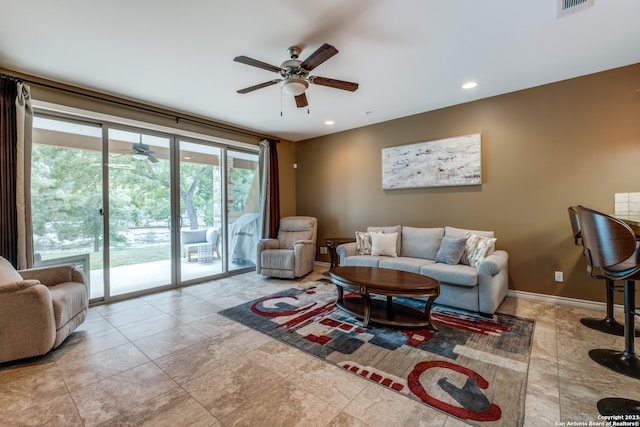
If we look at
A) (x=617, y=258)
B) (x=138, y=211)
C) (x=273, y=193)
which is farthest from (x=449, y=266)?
(x=138, y=211)

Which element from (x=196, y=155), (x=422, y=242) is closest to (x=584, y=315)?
(x=422, y=242)

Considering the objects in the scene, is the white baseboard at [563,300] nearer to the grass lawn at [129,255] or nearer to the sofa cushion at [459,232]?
the sofa cushion at [459,232]

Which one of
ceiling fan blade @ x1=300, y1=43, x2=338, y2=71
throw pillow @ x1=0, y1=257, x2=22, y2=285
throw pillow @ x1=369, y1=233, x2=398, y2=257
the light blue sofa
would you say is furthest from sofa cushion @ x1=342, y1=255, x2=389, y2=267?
throw pillow @ x1=0, y1=257, x2=22, y2=285

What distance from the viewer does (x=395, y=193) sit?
4586 millimetres

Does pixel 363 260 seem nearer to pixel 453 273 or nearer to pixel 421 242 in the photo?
pixel 421 242

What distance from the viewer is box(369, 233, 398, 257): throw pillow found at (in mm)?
3988

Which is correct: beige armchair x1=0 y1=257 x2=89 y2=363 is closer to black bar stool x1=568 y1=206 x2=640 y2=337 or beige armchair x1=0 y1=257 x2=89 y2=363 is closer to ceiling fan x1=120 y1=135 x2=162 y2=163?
ceiling fan x1=120 y1=135 x2=162 y2=163

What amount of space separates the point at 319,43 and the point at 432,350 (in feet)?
9.28

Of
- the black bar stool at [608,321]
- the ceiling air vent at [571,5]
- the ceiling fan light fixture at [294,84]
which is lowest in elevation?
the black bar stool at [608,321]

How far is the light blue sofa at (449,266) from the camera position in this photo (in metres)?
2.91

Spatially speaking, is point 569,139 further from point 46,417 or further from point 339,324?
point 46,417

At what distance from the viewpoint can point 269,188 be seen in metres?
5.29

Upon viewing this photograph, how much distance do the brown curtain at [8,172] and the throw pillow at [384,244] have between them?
4115 millimetres

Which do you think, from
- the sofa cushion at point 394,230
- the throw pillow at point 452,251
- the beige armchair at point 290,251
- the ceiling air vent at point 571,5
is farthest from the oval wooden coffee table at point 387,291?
the ceiling air vent at point 571,5
